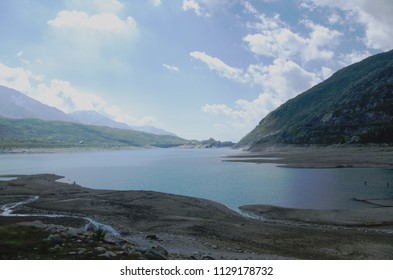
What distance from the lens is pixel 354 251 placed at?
31.9 metres

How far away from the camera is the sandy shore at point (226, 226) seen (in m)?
31.4

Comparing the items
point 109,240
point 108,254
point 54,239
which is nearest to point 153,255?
point 108,254

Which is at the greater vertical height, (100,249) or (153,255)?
(100,249)

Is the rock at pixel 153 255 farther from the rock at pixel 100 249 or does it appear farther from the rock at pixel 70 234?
the rock at pixel 70 234

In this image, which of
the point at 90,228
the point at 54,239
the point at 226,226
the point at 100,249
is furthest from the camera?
the point at 226,226

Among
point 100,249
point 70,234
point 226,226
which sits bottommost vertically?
point 226,226

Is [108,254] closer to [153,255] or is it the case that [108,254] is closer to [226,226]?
[153,255]

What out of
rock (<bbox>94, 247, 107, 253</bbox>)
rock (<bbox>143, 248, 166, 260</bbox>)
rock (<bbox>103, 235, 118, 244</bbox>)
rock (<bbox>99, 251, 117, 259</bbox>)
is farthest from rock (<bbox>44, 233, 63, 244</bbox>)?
rock (<bbox>143, 248, 166, 260</bbox>)

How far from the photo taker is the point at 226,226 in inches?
1630

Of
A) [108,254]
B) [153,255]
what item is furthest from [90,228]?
[153,255]

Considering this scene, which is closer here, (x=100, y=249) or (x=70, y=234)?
(x=100, y=249)

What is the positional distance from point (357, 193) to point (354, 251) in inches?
1599

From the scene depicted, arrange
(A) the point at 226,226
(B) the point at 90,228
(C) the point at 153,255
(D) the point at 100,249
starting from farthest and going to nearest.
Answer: (A) the point at 226,226 < (B) the point at 90,228 < (D) the point at 100,249 < (C) the point at 153,255
